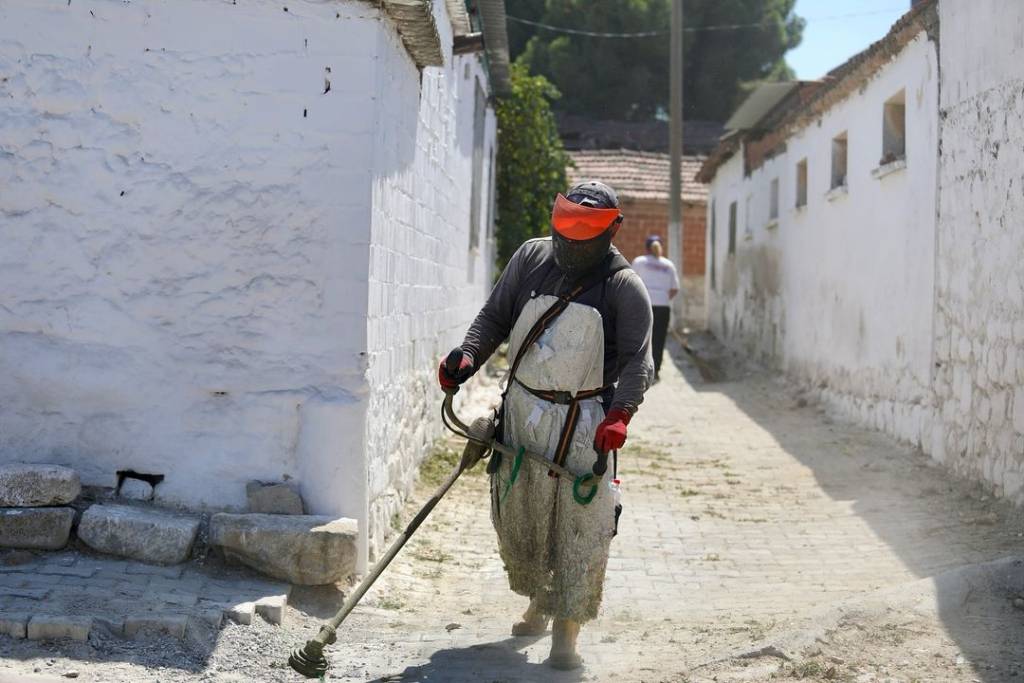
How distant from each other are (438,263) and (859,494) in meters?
3.35

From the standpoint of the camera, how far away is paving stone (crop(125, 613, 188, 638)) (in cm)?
464

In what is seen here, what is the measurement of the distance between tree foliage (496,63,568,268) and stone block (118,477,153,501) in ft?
35.7

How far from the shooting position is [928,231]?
9109 mm

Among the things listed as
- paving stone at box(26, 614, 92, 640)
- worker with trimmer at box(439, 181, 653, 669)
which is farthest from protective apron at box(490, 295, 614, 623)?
paving stone at box(26, 614, 92, 640)

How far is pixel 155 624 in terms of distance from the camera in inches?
183

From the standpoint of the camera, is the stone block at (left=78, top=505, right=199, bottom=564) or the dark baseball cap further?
the stone block at (left=78, top=505, right=199, bottom=564)

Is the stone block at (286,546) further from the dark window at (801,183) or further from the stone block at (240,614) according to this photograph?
the dark window at (801,183)

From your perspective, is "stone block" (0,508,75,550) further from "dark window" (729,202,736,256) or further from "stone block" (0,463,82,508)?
"dark window" (729,202,736,256)

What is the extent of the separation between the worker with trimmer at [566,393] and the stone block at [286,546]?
795mm

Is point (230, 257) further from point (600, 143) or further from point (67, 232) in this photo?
point (600, 143)

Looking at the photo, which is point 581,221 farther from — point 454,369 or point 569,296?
point 454,369

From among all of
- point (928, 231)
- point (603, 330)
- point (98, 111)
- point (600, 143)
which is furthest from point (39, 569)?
point (600, 143)

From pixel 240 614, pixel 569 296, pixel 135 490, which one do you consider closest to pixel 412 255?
pixel 135 490

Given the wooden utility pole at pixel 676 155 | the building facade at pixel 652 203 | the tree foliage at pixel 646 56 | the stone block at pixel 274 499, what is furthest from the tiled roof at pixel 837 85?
the tree foliage at pixel 646 56
